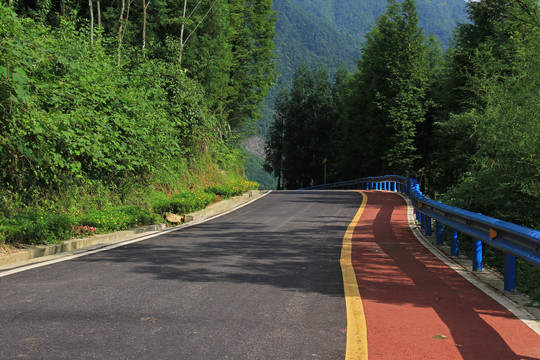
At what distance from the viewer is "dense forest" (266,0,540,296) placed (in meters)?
11.4

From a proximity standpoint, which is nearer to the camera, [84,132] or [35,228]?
[35,228]

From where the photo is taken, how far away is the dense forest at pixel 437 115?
11.4 m

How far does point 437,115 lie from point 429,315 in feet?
134

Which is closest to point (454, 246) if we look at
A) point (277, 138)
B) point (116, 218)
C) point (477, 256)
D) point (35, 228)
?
point (477, 256)

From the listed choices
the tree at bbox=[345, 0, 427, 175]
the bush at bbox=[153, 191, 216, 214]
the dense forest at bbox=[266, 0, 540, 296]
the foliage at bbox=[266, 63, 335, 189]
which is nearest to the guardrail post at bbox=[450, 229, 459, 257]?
the dense forest at bbox=[266, 0, 540, 296]

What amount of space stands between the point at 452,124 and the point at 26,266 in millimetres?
25828

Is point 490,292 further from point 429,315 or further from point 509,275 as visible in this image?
point 429,315

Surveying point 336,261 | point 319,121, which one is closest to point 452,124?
point 336,261

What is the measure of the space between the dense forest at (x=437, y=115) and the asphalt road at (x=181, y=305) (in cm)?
307

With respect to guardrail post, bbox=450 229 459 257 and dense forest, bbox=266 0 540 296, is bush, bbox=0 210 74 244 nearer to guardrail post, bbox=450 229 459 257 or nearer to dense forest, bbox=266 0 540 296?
guardrail post, bbox=450 229 459 257

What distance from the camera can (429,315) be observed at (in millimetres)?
4805

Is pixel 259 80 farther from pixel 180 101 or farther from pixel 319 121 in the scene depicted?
pixel 319 121

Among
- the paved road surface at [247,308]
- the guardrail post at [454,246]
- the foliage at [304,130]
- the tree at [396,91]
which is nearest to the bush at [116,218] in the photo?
the paved road surface at [247,308]

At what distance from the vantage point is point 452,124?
28312 millimetres
